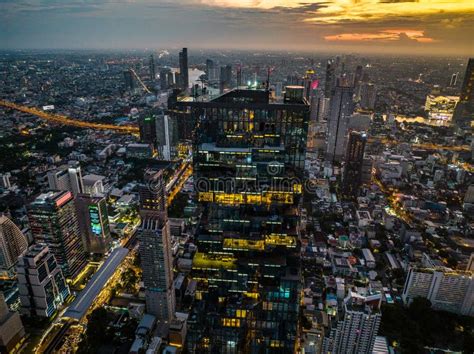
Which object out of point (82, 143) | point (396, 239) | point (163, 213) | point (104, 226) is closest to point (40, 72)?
point (82, 143)

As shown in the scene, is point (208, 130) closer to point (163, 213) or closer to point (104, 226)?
point (163, 213)

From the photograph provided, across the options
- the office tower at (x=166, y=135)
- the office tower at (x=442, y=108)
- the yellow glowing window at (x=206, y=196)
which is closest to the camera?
the yellow glowing window at (x=206, y=196)

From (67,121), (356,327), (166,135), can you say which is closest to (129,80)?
(67,121)

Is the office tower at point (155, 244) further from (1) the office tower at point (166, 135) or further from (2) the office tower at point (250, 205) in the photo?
(1) the office tower at point (166, 135)

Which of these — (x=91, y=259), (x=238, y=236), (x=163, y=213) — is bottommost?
(x=91, y=259)

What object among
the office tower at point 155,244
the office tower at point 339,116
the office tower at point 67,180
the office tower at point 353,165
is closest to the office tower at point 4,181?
the office tower at point 67,180

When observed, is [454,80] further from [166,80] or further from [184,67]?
[166,80]
